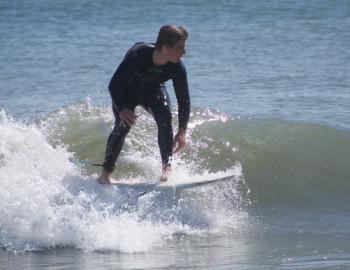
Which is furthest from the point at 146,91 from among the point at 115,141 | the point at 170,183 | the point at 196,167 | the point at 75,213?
the point at 196,167

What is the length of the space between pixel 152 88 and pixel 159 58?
330 millimetres

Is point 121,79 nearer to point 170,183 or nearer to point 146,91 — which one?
point 146,91

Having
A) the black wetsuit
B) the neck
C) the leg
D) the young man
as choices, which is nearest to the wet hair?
the young man

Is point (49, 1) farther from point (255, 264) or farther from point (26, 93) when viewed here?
point (255, 264)

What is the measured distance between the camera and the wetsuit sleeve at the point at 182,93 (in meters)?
8.08

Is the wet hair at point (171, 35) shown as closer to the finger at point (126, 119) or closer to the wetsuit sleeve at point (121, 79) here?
the wetsuit sleeve at point (121, 79)

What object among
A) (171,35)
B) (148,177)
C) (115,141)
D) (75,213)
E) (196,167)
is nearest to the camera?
(171,35)

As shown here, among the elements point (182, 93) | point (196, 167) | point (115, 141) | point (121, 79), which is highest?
point (121, 79)

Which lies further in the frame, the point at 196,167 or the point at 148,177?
the point at 196,167

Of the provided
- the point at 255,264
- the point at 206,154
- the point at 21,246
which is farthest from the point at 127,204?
the point at 206,154

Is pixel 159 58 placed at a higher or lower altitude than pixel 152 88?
higher

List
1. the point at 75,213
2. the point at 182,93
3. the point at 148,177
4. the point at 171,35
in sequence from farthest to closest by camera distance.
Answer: the point at 148,177
the point at 182,93
the point at 75,213
the point at 171,35

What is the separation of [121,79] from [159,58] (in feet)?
1.17

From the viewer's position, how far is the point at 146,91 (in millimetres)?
8203
